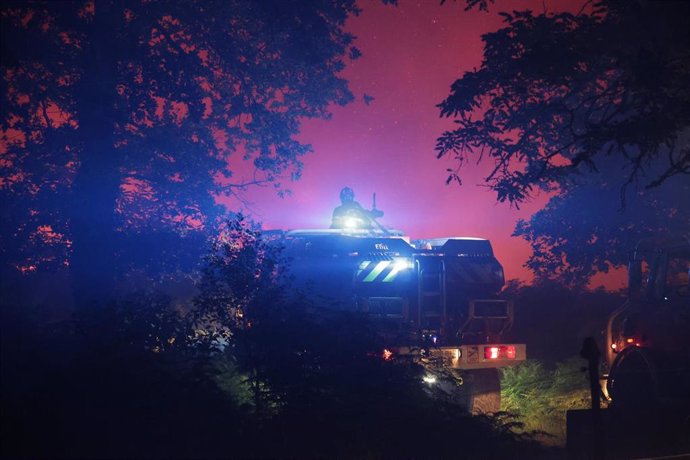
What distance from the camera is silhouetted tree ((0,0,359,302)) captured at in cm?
1334

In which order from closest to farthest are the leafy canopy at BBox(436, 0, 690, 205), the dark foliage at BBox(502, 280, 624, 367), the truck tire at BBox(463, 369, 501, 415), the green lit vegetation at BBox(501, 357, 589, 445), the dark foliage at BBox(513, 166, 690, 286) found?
the leafy canopy at BBox(436, 0, 690, 205)
the truck tire at BBox(463, 369, 501, 415)
the green lit vegetation at BBox(501, 357, 589, 445)
the dark foliage at BBox(502, 280, 624, 367)
the dark foliage at BBox(513, 166, 690, 286)

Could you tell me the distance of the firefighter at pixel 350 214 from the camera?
48.6 feet

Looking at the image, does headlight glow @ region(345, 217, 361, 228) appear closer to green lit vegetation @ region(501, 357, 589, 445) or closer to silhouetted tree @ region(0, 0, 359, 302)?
silhouetted tree @ region(0, 0, 359, 302)

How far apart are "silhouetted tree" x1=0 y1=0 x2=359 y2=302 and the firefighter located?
94.3 inches

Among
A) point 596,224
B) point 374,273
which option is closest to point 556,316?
point 596,224

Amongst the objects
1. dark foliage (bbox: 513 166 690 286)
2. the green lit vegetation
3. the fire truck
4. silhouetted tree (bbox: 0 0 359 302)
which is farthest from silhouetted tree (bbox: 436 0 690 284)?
dark foliage (bbox: 513 166 690 286)

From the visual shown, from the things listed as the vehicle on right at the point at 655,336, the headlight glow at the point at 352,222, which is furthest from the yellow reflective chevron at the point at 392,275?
the vehicle on right at the point at 655,336

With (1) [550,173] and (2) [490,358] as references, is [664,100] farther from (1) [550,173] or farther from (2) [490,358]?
(2) [490,358]

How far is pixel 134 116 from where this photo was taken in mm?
14688

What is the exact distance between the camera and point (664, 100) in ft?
28.3

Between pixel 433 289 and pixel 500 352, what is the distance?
5.55 feet

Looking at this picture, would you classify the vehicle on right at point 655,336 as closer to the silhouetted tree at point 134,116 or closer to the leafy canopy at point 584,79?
the leafy canopy at point 584,79

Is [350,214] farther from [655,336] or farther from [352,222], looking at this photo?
[655,336]

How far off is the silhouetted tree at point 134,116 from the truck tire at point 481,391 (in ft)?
21.5
